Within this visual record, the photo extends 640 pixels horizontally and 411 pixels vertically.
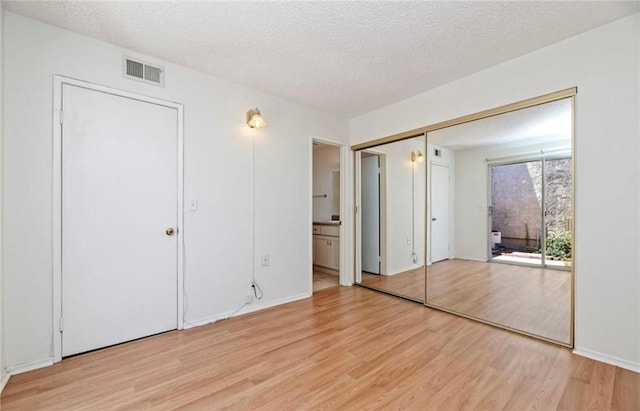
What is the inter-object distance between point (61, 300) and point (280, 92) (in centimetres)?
284

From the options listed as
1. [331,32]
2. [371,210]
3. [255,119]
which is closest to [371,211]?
[371,210]

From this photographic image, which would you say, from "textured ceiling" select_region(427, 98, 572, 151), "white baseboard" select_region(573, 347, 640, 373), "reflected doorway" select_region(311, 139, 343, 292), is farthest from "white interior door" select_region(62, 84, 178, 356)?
"white baseboard" select_region(573, 347, 640, 373)

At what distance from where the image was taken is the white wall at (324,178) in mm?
5316

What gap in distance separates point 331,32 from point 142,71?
1745 millimetres

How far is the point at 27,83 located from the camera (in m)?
1.98

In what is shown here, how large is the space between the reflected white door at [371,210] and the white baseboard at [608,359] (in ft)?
8.10

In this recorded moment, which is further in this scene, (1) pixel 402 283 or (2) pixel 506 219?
(1) pixel 402 283

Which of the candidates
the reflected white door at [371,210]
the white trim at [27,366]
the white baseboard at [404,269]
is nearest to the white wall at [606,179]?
the white baseboard at [404,269]

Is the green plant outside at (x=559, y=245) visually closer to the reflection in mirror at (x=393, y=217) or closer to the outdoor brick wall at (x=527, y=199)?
the outdoor brick wall at (x=527, y=199)

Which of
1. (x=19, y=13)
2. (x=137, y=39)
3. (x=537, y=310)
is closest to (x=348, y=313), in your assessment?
(x=537, y=310)

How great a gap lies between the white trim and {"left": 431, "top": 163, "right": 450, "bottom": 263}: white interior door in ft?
12.2

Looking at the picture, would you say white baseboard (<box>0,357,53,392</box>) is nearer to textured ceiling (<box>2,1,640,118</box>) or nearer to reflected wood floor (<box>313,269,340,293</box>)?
textured ceiling (<box>2,1,640,118</box>)

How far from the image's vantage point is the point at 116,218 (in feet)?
7.62

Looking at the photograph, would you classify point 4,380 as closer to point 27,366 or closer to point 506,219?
point 27,366
